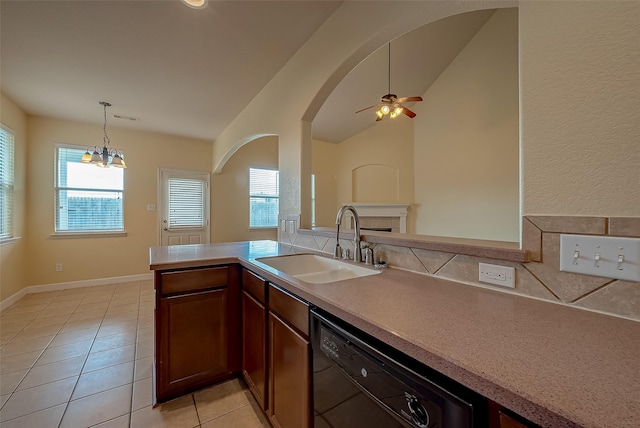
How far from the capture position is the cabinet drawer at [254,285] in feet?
4.67

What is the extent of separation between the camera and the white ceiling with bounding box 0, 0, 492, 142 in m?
1.92

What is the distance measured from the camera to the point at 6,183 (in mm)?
3104

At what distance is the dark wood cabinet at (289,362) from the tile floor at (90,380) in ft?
1.38

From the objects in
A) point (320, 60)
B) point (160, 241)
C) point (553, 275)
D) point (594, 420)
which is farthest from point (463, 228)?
point (160, 241)

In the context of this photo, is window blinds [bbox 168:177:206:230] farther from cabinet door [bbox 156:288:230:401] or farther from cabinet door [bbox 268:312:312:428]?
cabinet door [bbox 268:312:312:428]

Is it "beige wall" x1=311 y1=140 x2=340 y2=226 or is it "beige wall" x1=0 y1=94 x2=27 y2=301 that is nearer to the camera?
"beige wall" x1=0 y1=94 x2=27 y2=301

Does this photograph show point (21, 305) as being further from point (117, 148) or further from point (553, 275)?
point (553, 275)

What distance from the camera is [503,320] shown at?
705mm

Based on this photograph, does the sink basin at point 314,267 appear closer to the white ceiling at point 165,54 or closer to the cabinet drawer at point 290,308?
the cabinet drawer at point 290,308

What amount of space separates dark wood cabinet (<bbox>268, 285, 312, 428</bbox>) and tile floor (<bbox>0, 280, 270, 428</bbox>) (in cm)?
42

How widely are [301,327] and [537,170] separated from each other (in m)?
1.04

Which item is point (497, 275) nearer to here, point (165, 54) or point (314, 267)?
point (314, 267)

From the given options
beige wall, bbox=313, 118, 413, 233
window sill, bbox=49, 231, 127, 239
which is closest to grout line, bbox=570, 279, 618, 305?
beige wall, bbox=313, 118, 413, 233

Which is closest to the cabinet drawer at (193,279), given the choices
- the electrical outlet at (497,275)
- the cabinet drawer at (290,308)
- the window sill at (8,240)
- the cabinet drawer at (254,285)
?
the cabinet drawer at (254,285)
